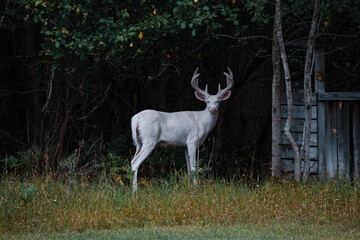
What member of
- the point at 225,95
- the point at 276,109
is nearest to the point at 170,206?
the point at 276,109

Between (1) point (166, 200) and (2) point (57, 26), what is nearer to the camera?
(1) point (166, 200)

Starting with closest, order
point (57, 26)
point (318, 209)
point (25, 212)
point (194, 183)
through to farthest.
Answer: point (25, 212), point (318, 209), point (194, 183), point (57, 26)

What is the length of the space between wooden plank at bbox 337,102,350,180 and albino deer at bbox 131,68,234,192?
1.94 m

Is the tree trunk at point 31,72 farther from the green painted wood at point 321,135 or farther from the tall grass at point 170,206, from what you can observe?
the green painted wood at point 321,135

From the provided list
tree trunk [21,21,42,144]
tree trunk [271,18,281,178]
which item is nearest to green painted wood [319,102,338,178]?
tree trunk [271,18,281,178]

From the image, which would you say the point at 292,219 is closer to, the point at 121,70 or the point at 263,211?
the point at 263,211

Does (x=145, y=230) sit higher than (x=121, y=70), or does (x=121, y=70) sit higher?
(x=121, y=70)

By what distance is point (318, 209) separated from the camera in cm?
740

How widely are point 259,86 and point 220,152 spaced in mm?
2382

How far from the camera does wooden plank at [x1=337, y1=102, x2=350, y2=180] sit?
30.5ft

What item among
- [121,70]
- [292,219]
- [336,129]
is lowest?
[292,219]

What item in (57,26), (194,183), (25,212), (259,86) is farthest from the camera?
(259,86)

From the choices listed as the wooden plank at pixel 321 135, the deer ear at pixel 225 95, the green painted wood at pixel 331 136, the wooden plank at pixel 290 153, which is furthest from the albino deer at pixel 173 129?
the green painted wood at pixel 331 136

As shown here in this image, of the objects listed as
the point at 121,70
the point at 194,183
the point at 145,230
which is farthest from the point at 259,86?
the point at 145,230
